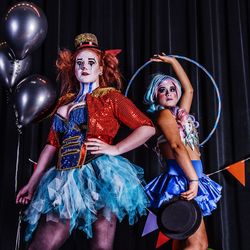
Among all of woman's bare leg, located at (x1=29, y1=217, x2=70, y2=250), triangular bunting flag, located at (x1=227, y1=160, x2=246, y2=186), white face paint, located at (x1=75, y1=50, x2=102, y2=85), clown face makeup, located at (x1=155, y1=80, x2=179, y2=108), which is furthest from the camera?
triangular bunting flag, located at (x1=227, y1=160, x2=246, y2=186)

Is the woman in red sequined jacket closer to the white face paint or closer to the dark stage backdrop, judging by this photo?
the white face paint

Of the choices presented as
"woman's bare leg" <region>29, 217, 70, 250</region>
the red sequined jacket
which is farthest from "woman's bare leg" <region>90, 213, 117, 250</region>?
the red sequined jacket

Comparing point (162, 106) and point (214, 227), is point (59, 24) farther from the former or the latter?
point (214, 227)

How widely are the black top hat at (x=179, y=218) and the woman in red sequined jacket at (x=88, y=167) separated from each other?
0.12 m

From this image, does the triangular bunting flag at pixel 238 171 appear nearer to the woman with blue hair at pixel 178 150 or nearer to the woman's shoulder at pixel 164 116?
the woman with blue hair at pixel 178 150

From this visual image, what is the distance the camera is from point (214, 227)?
2.57 meters

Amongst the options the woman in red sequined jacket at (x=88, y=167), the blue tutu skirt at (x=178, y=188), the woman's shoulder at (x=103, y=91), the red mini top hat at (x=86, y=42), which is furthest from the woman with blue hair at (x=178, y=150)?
the red mini top hat at (x=86, y=42)

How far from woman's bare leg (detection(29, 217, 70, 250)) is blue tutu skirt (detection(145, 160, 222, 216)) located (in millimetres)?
535

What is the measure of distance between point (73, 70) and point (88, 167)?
0.65 meters

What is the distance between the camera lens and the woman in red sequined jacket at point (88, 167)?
2.09 metres

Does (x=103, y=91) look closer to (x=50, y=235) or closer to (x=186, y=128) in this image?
(x=186, y=128)

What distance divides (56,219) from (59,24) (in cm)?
142

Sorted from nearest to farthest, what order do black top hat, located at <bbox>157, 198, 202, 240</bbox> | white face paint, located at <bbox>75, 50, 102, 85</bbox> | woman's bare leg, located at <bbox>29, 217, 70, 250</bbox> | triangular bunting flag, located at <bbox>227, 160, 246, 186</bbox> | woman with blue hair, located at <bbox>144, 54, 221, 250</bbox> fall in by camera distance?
woman's bare leg, located at <bbox>29, 217, 70, 250</bbox> < black top hat, located at <bbox>157, 198, 202, 240</bbox> < woman with blue hair, located at <bbox>144, 54, 221, 250</bbox> < white face paint, located at <bbox>75, 50, 102, 85</bbox> < triangular bunting flag, located at <bbox>227, 160, 246, 186</bbox>

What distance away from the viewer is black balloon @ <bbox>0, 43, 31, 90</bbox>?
7.75 ft
